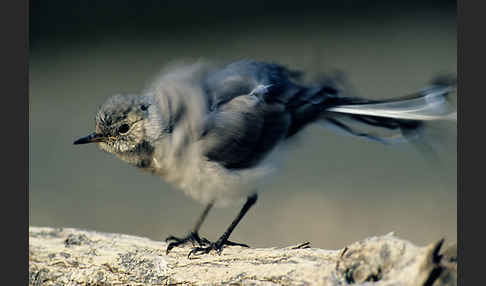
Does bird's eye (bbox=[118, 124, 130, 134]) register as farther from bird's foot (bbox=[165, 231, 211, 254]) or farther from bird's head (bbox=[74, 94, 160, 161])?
bird's foot (bbox=[165, 231, 211, 254])

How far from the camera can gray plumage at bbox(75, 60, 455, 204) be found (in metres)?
1.61

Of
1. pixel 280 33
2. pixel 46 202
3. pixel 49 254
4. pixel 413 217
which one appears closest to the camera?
pixel 413 217

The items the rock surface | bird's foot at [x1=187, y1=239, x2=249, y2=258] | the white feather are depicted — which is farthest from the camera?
bird's foot at [x1=187, y1=239, x2=249, y2=258]

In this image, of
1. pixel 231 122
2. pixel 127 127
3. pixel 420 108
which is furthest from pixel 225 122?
pixel 420 108

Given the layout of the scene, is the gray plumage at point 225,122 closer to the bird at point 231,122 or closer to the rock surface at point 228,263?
the bird at point 231,122

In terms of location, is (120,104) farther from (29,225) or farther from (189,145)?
(29,225)

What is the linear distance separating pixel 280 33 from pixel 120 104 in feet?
1.84

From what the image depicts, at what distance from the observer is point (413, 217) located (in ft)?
5.28

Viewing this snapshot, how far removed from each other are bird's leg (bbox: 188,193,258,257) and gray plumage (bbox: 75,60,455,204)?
0.06 m

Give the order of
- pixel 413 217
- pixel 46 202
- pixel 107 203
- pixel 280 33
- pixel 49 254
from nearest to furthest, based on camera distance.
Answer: pixel 413 217, pixel 280 33, pixel 49 254, pixel 107 203, pixel 46 202

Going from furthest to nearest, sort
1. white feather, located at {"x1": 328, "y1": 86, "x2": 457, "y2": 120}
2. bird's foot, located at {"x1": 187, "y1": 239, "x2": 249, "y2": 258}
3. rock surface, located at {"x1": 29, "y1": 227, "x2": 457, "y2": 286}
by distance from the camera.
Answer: bird's foot, located at {"x1": 187, "y1": 239, "x2": 249, "y2": 258}, white feather, located at {"x1": 328, "y1": 86, "x2": 457, "y2": 120}, rock surface, located at {"x1": 29, "y1": 227, "x2": 457, "y2": 286}

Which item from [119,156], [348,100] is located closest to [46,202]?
[119,156]

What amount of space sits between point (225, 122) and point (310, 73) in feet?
1.04

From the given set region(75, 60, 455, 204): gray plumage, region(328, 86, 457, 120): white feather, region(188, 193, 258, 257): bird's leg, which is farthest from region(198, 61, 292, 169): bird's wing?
region(328, 86, 457, 120): white feather
